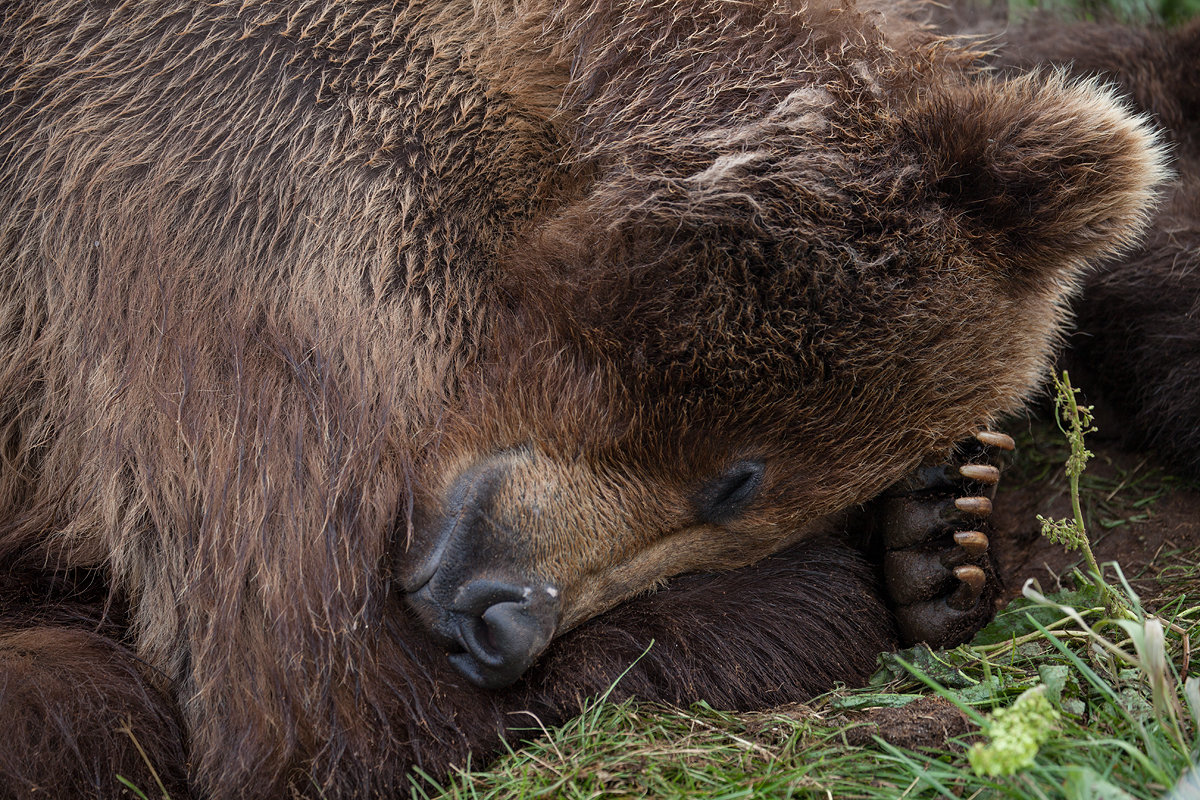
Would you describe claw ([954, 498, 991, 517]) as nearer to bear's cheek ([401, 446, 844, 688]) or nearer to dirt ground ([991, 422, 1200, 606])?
dirt ground ([991, 422, 1200, 606])

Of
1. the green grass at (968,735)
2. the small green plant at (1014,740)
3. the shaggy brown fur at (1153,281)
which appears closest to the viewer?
the small green plant at (1014,740)

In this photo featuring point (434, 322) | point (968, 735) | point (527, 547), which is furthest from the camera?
point (434, 322)

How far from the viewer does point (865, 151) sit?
8.77ft

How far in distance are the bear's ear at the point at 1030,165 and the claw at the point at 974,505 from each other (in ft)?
2.25

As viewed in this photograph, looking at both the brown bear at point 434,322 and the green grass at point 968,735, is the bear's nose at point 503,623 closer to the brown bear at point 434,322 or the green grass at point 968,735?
the brown bear at point 434,322

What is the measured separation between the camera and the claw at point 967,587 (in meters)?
3.07

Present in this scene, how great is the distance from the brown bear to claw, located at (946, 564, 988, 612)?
19.3 inches

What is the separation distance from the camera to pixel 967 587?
3.12m

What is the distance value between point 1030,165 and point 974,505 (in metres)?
0.98

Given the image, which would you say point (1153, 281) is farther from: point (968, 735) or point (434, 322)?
point (434, 322)

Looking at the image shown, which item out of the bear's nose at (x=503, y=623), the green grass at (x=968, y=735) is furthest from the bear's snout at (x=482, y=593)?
the green grass at (x=968, y=735)

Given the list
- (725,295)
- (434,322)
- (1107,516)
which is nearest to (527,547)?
(434,322)

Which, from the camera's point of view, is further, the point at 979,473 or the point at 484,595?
the point at 979,473

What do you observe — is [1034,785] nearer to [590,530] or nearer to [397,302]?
[590,530]
